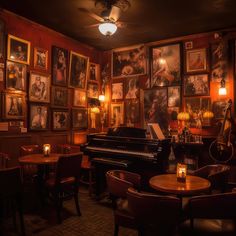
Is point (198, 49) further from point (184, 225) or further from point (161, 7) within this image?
point (184, 225)

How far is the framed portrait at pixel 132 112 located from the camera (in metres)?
7.48

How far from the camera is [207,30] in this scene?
252 inches

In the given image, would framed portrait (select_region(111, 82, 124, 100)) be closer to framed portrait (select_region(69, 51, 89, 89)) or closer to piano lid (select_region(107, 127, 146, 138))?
framed portrait (select_region(69, 51, 89, 89))

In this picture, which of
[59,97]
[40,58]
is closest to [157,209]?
[59,97]

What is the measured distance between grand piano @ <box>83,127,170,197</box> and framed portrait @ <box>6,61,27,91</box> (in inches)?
78.1

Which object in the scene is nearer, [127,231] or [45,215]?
[127,231]

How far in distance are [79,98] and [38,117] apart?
1578mm

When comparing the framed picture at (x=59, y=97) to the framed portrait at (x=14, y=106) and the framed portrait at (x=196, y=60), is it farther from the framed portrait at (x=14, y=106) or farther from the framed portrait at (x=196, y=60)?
the framed portrait at (x=196, y=60)

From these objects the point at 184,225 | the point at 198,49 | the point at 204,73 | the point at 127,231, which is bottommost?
the point at 127,231

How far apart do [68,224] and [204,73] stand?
16.4 feet

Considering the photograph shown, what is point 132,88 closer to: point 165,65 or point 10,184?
point 165,65

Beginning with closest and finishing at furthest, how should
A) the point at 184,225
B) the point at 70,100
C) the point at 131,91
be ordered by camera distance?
the point at 184,225 → the point at 70,100 → the point at 131,91

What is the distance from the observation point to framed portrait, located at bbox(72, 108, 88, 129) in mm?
6972

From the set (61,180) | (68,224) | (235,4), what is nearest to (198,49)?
(235,4)
